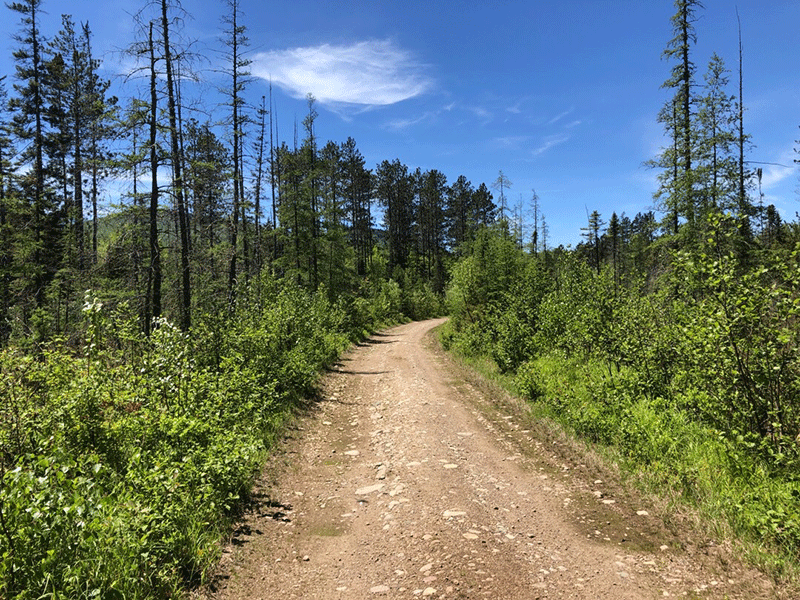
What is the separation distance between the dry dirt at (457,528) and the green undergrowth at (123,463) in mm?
552

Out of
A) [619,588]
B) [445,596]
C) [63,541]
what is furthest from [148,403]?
[619,588]

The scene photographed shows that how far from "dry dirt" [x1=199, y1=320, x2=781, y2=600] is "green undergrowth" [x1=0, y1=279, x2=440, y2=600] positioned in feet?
1.81

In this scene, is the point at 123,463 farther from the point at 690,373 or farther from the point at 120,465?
the point at 690,373

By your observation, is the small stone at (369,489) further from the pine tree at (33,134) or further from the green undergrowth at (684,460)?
the pine tree at (33,134)

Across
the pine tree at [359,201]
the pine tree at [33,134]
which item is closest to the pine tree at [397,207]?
the pine tree at [359,201]

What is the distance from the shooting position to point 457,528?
15.2ft

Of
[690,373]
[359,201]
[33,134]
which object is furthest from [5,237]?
[359,201]

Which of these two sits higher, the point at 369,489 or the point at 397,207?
the point at 397,207

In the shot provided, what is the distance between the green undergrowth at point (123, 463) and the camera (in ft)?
10.0

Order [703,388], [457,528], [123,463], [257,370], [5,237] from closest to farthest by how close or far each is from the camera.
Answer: [457,528]
[123,463]
[703,388]
[257,370]
[5,237]

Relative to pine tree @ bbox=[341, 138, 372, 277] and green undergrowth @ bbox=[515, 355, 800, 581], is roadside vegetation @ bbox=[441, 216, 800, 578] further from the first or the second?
pine tree @ bbox=[341, 138, 372, 277]

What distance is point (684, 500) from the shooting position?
15.9 ft

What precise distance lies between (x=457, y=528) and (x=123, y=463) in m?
3.90

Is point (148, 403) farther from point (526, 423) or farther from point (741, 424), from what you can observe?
point (741, 424)
